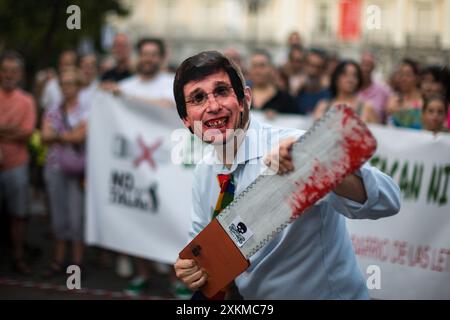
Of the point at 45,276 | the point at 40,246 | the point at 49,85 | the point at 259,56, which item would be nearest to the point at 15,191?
the point at 45,276

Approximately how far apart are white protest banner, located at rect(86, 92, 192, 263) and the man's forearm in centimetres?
383

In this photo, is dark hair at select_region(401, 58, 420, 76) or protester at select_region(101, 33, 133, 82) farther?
protester at select_region(101, 33, 133, 82)

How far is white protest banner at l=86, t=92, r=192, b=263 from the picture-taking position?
621cm

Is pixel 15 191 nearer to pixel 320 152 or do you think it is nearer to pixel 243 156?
pixel 243 156

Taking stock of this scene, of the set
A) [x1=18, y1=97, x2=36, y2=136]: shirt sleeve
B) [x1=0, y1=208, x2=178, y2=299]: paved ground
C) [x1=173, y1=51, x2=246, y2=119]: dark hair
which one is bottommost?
[x1=0, y1=208, x2=178, y2=299]: paved ground

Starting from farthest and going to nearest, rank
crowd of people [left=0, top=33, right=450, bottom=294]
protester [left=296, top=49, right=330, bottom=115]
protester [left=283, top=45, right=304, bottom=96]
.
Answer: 1. protester [left=283, top=45, right=304, bottom=96]
2. protester [left=296, top=49, right=330, bottom=115]
3. crowd of people [left=0, top=33, right=450, bottom=294]

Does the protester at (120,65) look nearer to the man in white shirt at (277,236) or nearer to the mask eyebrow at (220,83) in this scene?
the man in white shirt at (277,236)

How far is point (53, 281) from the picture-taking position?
6.23 meters

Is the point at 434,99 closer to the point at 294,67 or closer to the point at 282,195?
the point at 282,195

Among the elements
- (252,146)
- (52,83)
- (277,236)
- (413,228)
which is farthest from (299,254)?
(52,83)

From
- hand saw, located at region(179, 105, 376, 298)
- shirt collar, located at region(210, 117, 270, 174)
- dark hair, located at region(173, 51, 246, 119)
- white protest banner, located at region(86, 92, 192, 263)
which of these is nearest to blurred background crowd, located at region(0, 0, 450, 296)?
white protest banner, located at region(86, 92, 192, 263)

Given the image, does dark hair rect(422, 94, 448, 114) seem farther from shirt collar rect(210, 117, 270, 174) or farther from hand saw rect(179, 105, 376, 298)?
hand saw rect(179, 105, 376, 298)

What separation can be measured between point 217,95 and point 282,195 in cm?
48

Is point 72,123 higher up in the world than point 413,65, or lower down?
lower down
